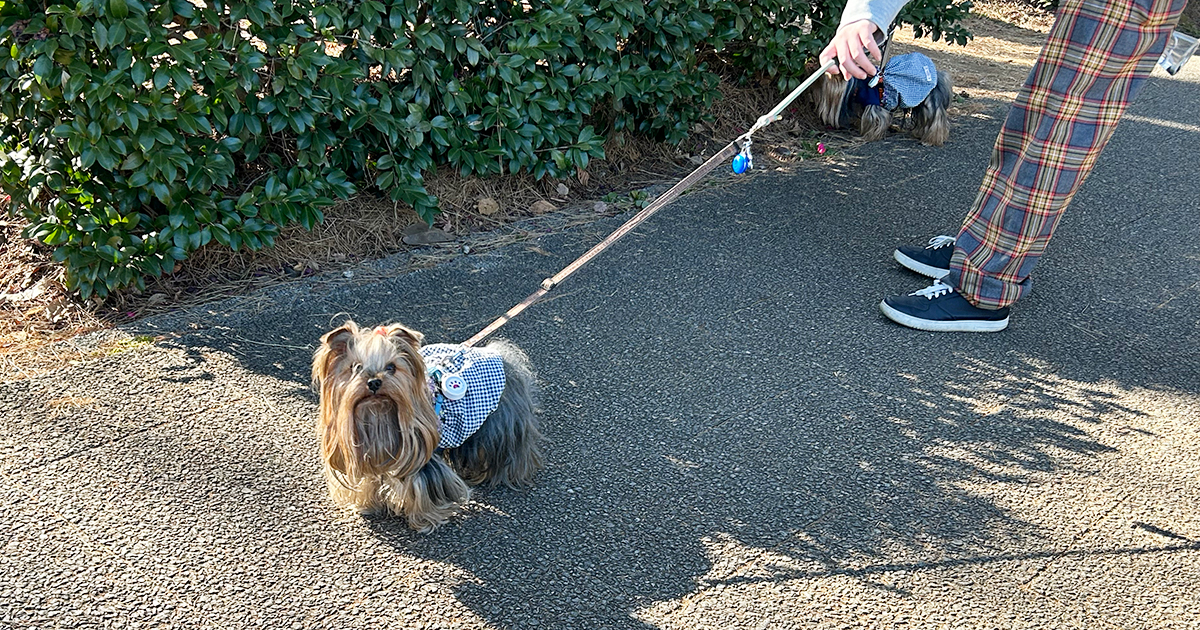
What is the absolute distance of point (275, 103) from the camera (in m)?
4.11

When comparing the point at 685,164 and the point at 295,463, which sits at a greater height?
the point at 685,164

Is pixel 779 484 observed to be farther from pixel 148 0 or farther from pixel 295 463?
pixel 148 0

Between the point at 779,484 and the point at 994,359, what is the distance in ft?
4.36

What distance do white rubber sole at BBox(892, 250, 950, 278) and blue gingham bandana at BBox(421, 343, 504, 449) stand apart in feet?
7.97

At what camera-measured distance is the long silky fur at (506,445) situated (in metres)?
3.09

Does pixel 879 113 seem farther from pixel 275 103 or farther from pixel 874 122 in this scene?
pixel 275 103

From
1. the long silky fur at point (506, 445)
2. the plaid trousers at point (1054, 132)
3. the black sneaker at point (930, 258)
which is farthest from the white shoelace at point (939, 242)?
the long silky fur at point (506, 445)

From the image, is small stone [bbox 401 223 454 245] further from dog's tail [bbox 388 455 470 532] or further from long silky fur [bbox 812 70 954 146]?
long silky fur [bbox 812 70 954 146]

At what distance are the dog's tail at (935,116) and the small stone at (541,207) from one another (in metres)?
2.51

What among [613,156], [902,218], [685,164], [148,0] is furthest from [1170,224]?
[148,0]

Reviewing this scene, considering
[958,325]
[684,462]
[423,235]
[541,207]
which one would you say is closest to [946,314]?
[958,325]

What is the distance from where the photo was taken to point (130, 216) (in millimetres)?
3920

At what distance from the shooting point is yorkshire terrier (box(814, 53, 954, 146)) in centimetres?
609

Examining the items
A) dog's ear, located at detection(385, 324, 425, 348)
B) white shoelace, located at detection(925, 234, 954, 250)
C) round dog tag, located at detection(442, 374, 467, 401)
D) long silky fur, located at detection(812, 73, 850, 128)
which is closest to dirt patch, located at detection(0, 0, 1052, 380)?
long silky fur, located at detection(812, 73, 850, 128)
